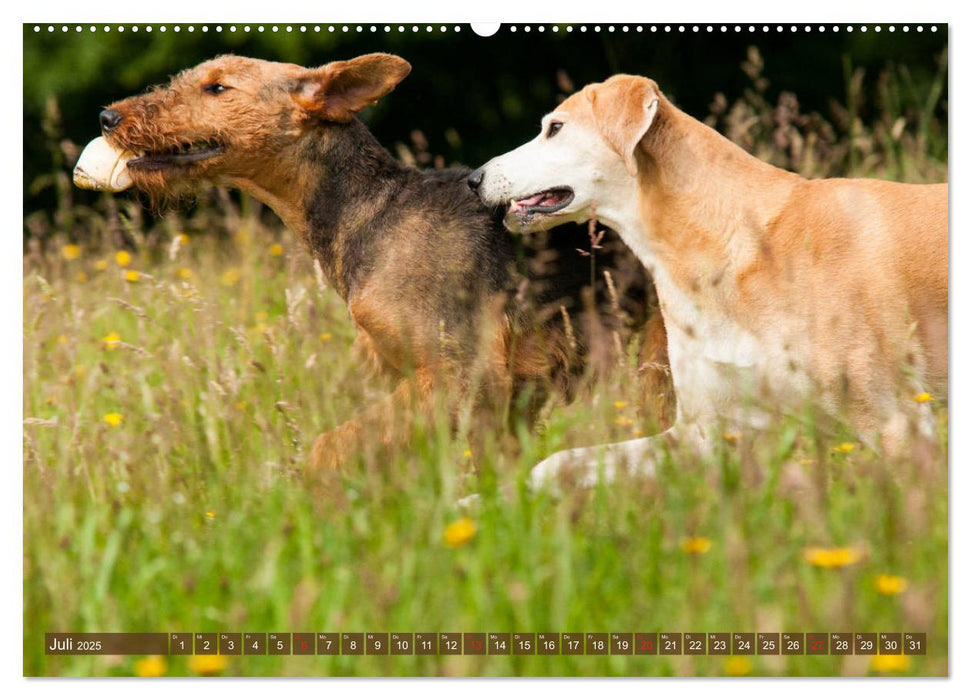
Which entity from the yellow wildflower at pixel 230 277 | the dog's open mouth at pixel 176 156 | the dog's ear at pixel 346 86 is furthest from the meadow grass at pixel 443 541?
the yellow wildflower at pixel 230 277

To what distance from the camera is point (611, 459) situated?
4559 mm

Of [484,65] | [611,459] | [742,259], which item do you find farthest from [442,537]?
[484,65]

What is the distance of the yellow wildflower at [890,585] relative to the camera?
3498 millimetres

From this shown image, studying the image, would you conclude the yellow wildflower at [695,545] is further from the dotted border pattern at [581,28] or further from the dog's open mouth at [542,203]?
the dotted border pattern at [581,28]

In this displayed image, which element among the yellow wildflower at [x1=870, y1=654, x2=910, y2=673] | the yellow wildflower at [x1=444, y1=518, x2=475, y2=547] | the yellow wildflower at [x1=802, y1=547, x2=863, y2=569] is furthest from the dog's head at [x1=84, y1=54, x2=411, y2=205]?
the yellow wildflower at [x1=870, y1=654, x2=910, y2=673]

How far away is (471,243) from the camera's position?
17.2ft

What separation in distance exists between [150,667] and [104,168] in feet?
7.95

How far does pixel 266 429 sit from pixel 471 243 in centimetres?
122

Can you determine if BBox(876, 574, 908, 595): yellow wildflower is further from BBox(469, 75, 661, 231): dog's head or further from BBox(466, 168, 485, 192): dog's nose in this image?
BBox(466, 168, 485, 192): dog's nose

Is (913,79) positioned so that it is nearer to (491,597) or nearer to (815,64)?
(815,64)

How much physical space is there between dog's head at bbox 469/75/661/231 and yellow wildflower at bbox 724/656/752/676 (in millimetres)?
1971

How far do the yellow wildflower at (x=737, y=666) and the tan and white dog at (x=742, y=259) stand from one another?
855mm

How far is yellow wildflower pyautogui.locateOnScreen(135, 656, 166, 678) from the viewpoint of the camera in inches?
141

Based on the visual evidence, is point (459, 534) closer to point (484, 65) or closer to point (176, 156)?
point (484, 65)
